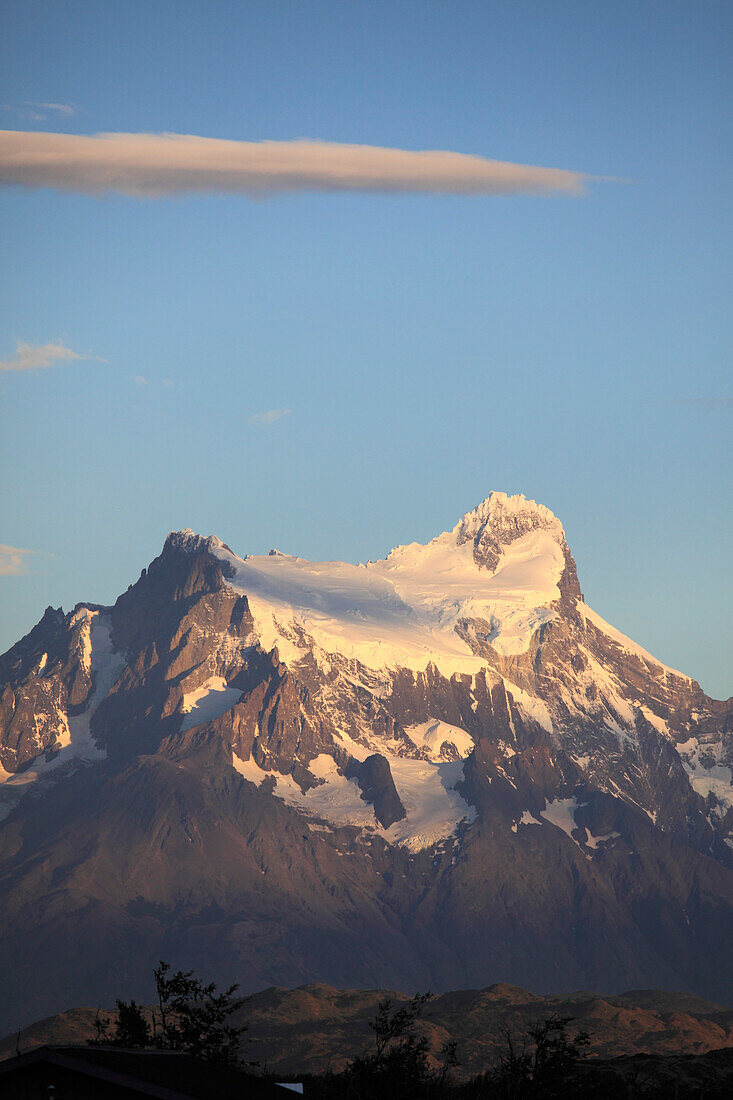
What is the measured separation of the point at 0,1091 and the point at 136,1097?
17.3ft

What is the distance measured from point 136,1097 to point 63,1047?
161 inches

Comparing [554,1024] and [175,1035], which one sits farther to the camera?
Result: [554,1024]

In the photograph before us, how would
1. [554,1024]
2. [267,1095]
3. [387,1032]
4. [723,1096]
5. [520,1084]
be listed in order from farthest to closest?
[723,1096] < [554,1024] < [387,1032] < [520,1084] < [267,1095]

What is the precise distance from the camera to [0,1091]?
68375 mm

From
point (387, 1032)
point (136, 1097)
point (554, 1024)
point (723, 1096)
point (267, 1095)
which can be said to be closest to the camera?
point (136, 1097)

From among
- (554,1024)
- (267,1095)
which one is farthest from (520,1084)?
(267,1095)

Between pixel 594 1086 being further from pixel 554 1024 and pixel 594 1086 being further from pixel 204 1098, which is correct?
pixel 204 1098

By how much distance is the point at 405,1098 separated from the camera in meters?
111

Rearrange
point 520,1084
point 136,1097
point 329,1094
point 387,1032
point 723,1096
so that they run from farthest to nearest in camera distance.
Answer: point 723,1096 < point 387,1032 < point 520,1084 < point 329,1094 < point 136,1097

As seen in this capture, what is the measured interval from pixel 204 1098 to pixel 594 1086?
8377 cm

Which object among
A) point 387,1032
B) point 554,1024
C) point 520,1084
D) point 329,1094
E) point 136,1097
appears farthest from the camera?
point 554,1024

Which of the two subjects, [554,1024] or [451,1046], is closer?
[451,1046]

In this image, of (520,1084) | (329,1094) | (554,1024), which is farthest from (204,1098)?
(554,1024)

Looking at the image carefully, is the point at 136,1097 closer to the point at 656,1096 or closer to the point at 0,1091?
the point at 0,1091
